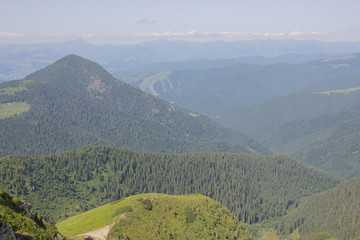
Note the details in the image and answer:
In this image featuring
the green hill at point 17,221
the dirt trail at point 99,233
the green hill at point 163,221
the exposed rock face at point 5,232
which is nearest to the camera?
the exposed rock face at point 5,232

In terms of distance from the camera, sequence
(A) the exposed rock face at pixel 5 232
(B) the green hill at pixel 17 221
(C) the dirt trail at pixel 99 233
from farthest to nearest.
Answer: (C) the dirt trail at pixel 99 233
(B) the green hill at pixel 17 221
(A) the exposed rock face at pixel 5 232

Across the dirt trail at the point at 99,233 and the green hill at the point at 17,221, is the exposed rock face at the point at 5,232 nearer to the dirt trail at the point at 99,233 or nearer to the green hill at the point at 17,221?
the green hill at the point at 17,221

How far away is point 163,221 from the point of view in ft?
331

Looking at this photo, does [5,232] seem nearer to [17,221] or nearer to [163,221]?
[17,221]

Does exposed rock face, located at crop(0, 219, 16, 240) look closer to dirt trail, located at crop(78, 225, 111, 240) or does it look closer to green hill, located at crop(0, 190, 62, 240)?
green hill, located at crop(0, 190, 62, 240)

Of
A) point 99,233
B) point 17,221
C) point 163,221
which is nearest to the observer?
point 17,221

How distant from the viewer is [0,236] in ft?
95.5

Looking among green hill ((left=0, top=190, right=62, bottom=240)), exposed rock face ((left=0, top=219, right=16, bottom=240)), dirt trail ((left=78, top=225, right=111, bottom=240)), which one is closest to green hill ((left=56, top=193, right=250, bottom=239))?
dirt trail ((left=78, top=225, right=111, bottom=240))

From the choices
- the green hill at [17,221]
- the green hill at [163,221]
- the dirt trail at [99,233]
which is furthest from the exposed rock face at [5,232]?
the green hill at [163,221]

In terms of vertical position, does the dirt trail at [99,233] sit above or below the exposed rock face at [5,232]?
below

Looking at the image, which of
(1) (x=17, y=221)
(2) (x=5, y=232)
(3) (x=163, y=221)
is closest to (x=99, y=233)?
(3) (x=163, y=221)

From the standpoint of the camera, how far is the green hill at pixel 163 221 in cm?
8986

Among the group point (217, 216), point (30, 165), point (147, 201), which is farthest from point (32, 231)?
point (30, 165)

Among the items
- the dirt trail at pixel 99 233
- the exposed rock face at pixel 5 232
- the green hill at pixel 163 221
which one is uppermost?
the exposed rock face at pixel 5 232
